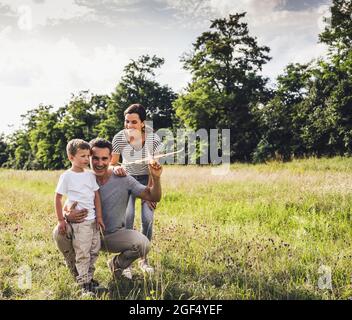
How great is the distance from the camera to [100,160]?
11.5ft

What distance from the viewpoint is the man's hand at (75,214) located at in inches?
130

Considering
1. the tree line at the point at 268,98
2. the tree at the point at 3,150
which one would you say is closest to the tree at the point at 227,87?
the tree line at the point at 268,98

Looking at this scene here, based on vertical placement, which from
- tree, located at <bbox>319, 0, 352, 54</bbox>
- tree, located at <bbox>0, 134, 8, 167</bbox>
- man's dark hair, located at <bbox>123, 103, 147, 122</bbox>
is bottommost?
tree, located at <bbox>0, 134, 8, 167</bbox>

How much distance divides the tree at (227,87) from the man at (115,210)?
21.8 metres

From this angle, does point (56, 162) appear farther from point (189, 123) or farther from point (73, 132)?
point (189, 123)

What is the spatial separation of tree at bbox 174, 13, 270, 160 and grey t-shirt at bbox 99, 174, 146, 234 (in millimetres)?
21764

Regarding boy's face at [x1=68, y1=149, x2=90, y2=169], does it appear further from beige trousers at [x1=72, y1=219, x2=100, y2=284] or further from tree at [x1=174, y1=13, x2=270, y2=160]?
tree at [x1=174, y1=13, x2=270, y2=160]

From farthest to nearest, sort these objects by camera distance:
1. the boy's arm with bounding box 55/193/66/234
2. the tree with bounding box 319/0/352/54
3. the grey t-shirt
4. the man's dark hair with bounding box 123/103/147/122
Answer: the tree with bounding box 319/0/352/54 < the man's dark hair with bounding box 123/103/147/122 < the grey t-shirt < the boy's arm with bounding box 55/193/66/234

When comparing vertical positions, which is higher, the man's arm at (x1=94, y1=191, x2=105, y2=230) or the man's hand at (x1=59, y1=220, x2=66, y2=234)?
the man's arm at (x1=94, y1=191, x2=105, y2=230)

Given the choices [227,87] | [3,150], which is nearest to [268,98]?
[227,87]

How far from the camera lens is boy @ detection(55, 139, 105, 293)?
3336 millimetres

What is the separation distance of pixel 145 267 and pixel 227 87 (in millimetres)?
24526

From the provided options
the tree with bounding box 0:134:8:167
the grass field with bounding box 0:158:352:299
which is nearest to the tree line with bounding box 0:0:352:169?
the grass field with bounding box 0:158:352:299

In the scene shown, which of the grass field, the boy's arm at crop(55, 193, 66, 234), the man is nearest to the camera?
the boy's arm at crop(55, 193, 66, 234)
